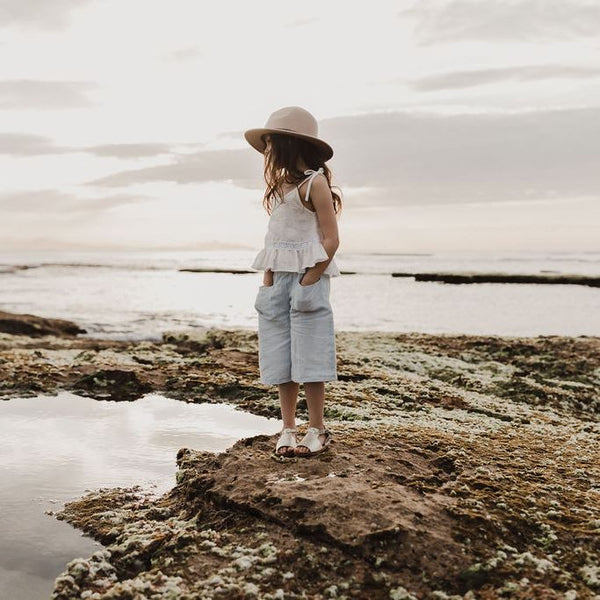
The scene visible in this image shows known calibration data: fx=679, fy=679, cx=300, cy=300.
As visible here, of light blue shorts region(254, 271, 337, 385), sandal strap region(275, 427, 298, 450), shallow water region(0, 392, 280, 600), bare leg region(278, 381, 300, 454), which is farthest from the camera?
bare leg region(278, 381, 300, 454)

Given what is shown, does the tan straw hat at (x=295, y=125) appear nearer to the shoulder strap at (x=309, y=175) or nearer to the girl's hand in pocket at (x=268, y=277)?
the shoulder strap at (x=309, y=175)

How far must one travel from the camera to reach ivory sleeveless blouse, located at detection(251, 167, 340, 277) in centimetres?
570

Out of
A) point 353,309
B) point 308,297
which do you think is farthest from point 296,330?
point 353,309

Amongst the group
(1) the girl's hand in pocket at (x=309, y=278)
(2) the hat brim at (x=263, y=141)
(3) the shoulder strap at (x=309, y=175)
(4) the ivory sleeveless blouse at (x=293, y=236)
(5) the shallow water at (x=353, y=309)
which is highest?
(2) the hat brim at (x=263, y=141)

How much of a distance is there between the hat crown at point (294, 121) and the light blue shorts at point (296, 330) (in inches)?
47.9

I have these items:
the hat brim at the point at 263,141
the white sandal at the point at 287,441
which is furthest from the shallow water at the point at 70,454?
the hat brim at the point at 263,141

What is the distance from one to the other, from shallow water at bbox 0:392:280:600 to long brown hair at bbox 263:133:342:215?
2785 millimetres

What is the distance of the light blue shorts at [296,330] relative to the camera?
572cm

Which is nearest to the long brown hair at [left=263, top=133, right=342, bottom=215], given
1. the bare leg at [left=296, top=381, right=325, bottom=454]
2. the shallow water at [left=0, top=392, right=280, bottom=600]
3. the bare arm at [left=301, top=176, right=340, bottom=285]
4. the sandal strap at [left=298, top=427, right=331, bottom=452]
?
the bare arm at [left=301, top=176, right=340, bottom=285]

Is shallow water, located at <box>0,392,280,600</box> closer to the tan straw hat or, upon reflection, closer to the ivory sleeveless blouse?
the ivory sleeveless blouse

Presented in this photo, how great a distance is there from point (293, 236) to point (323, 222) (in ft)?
0.96

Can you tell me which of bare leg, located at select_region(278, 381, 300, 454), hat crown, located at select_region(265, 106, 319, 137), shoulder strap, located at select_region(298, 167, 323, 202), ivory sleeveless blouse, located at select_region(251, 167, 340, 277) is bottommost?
bare leg, located at select_region(278, 381, 300, 454)

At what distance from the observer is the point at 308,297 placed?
223 inches

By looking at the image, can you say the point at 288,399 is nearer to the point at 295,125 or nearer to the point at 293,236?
the point at 293,236
